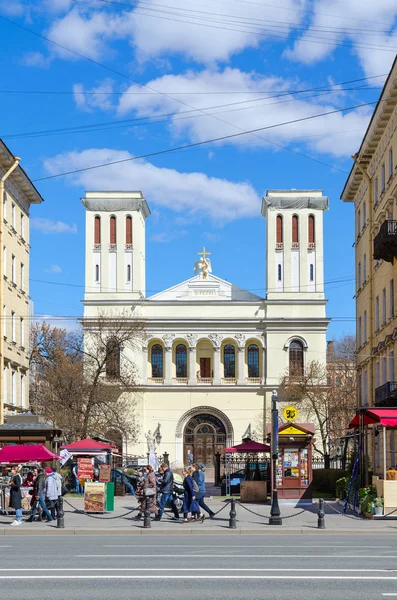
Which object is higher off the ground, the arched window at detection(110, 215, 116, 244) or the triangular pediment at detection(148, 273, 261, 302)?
the arched window at detection(110, 215, 116, 244)

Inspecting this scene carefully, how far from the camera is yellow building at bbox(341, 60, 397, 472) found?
41312mm

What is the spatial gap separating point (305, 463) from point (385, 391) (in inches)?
215

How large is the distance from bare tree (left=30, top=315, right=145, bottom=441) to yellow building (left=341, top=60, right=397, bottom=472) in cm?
1630

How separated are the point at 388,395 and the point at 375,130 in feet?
42.1

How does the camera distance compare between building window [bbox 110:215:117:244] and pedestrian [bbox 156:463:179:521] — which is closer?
pedestrian [bbox 156:463:179:521]

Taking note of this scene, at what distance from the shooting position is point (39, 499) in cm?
2934

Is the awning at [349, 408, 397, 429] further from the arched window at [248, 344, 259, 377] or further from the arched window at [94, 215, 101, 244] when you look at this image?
the arched window at [94, 215, 101, 244]

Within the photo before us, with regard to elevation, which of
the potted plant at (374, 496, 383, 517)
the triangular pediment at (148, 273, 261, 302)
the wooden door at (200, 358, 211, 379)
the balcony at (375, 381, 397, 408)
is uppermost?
the triangular pediment at (148, 273, 261, 302)

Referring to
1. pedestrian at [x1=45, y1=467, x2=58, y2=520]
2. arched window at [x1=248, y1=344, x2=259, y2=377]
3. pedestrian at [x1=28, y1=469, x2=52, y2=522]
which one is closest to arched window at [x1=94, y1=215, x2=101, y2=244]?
arched window at [x1=248, y1=344, x2=259, y2=377]

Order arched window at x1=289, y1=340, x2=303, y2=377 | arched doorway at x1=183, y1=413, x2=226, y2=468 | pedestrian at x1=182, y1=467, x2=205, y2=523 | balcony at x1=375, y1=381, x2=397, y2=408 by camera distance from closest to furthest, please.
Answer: pedestrian at x1=182, y1=467, x2=205, y2=523, balcony at x1=375, y1=381, x2=397, y2=408, arched doorway at x1=183, y1=413, x2=226, y2=468, arched window at x1=289, y1=340, x2=303, y2=377

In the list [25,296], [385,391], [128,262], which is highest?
[128,262]
